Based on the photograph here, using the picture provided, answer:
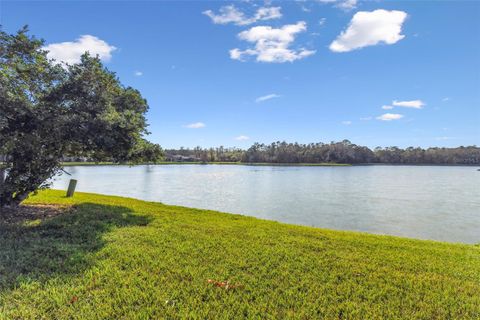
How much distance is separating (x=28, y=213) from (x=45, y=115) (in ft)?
9.68

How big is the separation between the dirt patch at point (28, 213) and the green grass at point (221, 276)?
684 millimetres

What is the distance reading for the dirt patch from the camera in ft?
24.6

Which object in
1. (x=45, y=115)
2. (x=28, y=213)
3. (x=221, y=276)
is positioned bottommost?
(x=221, y=276)

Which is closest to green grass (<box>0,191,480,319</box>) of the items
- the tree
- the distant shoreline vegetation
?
the tree

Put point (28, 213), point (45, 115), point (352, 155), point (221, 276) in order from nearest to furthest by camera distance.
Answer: point (221, 276)
point (45, 115)
point (28, 213)
point (352, 155)

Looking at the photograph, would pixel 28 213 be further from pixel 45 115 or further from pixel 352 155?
pixel 352 155

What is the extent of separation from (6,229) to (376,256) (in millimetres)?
8114

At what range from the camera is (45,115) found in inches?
295

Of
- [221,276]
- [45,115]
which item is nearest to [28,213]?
[45,115]

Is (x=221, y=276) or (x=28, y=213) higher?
(x=28, y=213)

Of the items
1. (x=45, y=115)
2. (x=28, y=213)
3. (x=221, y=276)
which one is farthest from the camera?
(x=28, y=213)

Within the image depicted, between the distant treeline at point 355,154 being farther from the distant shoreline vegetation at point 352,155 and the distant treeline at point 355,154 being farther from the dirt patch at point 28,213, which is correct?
the dirt patch at point 28,213

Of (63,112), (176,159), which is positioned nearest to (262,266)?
(63,112)

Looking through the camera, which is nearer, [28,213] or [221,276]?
[221,276]
